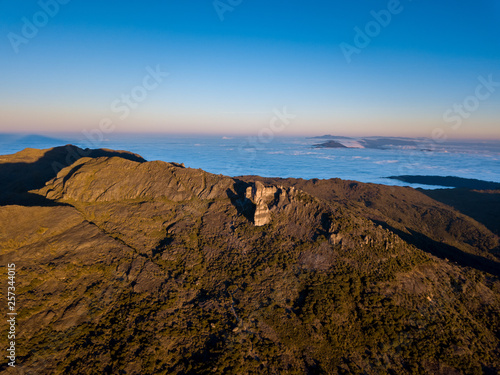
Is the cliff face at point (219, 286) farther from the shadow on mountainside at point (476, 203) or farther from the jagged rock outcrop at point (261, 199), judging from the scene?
the shadow on mountainside at point (476, 203)

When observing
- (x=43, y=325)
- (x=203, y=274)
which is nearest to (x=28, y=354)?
(x=43, y=325)

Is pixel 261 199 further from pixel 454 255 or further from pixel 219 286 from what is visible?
pixel 454 255

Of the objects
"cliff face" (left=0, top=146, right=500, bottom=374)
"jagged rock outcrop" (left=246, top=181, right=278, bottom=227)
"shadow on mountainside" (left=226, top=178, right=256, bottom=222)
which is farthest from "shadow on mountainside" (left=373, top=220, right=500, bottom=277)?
"shadow on mountainside" (left=226, top=178, right=256, bottom=222)

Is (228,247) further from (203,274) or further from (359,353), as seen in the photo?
(359,353)

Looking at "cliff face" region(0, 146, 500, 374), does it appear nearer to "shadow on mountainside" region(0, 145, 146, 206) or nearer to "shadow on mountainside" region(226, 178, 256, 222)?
"shadow on mountainside" region(226, 178, 256, 222)

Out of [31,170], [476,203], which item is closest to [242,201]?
[31,170]

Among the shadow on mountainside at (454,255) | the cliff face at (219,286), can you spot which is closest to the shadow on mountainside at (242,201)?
the cliff face at (219,286)
